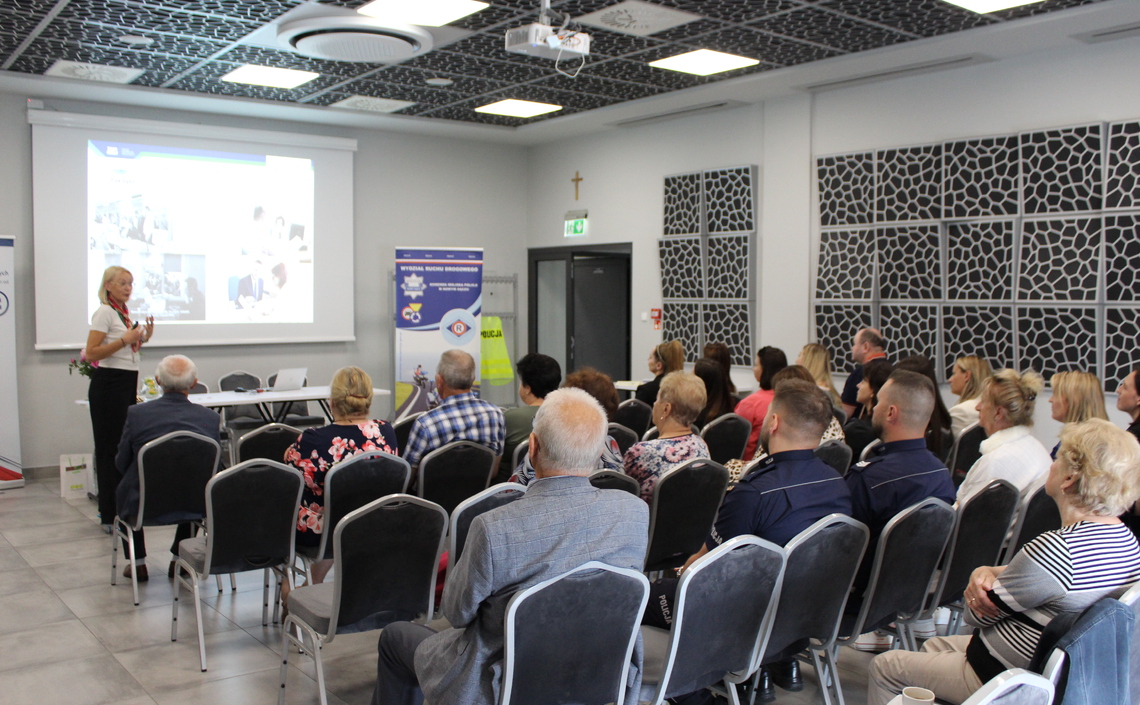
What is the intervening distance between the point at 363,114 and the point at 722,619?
308 inches

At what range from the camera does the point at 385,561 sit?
302cm

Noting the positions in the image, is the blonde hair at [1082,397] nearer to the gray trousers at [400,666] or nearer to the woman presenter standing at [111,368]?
the gray trousers at [400,666]

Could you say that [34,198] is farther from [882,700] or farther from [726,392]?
[882,700]

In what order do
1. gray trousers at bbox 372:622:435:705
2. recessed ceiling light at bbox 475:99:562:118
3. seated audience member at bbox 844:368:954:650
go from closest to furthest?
gray trousers at bbox 372:622:435:705, seated audience member at bbox 844:368:954:650, recessed ceiling light at bbox 475:99:562:118

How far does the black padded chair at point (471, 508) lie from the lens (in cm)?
302

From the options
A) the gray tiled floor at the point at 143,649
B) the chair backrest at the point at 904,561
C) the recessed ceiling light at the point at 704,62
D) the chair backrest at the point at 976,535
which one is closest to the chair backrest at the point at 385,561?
the gray tiled floor at the point at 143,649

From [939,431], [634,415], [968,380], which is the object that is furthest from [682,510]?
[968,380]

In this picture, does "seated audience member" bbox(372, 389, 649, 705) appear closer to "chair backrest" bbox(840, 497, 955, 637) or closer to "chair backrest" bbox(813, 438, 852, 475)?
"chair backrest" bbox(840, 497, 955, 637)

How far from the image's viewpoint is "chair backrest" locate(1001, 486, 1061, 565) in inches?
134

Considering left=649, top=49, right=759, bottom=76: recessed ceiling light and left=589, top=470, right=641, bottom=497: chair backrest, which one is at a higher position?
left=649, top=49, right=759, bottom=76: recessed ceiling light

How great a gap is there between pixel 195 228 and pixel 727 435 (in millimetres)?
6126

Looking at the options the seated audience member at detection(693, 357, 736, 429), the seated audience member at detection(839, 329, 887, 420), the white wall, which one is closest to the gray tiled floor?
the seated audience member at detection(693, 357, 736, 429)

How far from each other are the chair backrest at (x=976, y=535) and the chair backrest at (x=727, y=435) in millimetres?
1853

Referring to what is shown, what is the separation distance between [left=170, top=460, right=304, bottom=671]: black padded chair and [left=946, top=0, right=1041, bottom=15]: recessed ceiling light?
4657mm
